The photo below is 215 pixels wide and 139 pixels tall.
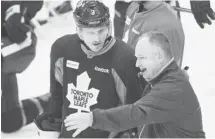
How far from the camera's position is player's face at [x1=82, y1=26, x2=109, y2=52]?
77.4 inches

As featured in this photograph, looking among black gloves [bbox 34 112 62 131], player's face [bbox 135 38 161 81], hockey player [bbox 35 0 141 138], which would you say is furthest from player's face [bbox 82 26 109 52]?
black gloves [bbox 34 112 62 131]

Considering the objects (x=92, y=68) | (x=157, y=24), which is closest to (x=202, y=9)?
(x=157, y=24)

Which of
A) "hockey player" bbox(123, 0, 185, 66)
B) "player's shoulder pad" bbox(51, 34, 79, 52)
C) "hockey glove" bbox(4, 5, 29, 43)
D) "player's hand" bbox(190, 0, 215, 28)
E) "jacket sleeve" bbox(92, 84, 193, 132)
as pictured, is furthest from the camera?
"hockey glove" bbox(4, 5, 29, 43)

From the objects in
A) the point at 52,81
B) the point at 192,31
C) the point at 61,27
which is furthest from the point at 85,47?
the point at 61,27

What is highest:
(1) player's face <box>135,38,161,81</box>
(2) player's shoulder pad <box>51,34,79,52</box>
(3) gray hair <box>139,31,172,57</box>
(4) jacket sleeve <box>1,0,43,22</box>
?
(3) gray hair <box>139,31,172,57</box>

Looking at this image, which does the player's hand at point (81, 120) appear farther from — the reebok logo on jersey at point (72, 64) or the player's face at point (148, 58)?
the reebok logo on jersey at point (72, 64)

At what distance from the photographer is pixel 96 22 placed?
6.41ft

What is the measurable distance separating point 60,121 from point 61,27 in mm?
3276

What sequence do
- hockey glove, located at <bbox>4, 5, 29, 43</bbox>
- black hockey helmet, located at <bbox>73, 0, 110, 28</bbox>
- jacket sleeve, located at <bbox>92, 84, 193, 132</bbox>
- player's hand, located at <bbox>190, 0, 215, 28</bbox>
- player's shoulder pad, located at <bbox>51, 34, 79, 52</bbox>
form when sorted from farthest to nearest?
hockey glove, located at <bbox>4, 5, 29, 43</bbox>
player's hand, located at <bbox>190, 0, 215, 28</bbox>
player's shoulder pad, located at <bbox>51, 34, 79, 52</bbox>
black hockey helmet, located at <bbox>73, 0, 110, 28</bbox>
jacket sleeve, located at <bbox>92, 84, 193, 132</bbox>

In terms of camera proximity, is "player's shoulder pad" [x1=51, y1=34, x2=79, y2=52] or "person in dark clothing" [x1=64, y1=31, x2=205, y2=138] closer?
"person in dark clothing" [x1=64, y1=31, x2=205, y2=138]

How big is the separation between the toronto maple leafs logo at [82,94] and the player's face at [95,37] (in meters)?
0.13

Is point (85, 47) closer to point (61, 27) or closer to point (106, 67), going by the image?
point (106, 67)

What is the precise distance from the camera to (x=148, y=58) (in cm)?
168

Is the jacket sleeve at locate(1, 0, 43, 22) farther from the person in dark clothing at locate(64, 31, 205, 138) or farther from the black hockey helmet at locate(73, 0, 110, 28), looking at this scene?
the person in dark clothing at locate(64, 31, 205, 138)
